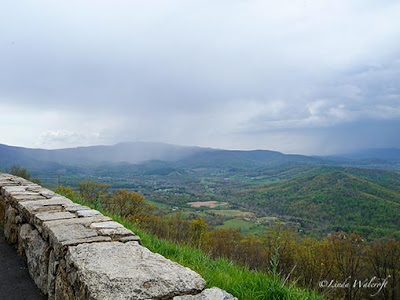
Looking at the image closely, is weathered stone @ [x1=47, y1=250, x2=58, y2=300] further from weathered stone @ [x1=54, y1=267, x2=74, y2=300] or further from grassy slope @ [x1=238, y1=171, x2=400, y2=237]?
grassy slope @ [x1=238, y1=171, x2=400, y2=237]

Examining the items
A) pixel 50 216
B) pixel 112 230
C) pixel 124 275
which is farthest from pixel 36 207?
pixel 124 275

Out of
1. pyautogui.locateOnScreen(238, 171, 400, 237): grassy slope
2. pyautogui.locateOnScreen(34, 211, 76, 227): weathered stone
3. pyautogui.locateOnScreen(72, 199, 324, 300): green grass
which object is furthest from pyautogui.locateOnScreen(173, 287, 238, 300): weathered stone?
pyautogui.locateOnScreen(238, 171, 400, 237): grassy slope

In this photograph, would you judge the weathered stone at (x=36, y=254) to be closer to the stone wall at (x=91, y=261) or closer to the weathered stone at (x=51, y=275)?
Result: the stone wall at (x=91, y=261)

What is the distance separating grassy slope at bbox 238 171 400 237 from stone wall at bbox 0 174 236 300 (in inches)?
1583

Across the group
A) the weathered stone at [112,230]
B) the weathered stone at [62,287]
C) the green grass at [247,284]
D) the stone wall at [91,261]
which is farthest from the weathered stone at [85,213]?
the green grass at [247,284]

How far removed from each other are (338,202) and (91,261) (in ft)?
217

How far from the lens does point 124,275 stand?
6.56 ft

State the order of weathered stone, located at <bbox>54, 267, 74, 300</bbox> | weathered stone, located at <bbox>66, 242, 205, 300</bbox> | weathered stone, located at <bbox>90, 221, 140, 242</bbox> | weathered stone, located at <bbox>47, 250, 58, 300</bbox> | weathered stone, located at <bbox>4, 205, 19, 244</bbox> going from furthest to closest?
1. weathered stone, located at <bbox>4, 205, 19, 244</bbox>
2. weathered stone, located at <bbox>90, 221, 140, 242</bbox>
3. weathered stone, located at <bbox>47, 250, 58, 300</bbox>
4. weathered stone, located at <bbox>54, 267, 74, 300</bbox>
5. weathered stone, located at <bbox>66, 242, 205, 300</bbox>

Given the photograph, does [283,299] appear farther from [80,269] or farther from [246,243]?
[246,243]

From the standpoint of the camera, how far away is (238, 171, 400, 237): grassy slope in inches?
1743

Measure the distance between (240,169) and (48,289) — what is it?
19657cm

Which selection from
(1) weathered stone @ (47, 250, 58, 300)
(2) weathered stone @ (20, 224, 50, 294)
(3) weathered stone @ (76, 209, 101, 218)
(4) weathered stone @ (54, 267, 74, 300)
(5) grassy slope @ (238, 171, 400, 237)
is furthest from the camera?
(5) grassy slope @ (238, 171, 400, 237)

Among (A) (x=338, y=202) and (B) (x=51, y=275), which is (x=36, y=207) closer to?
(B) (x=51, y=275)

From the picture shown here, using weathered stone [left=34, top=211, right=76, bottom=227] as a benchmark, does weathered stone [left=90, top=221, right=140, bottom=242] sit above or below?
below
